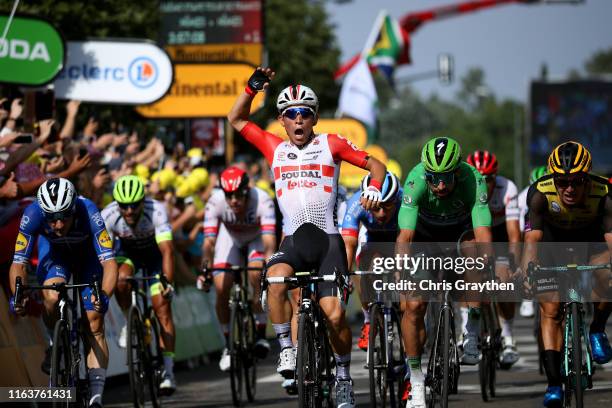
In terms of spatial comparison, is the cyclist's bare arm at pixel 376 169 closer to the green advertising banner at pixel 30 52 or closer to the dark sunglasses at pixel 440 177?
the dark sunglasses at pixel 440 177

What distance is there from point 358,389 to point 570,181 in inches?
179

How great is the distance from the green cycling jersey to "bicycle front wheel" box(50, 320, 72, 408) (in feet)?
8.60

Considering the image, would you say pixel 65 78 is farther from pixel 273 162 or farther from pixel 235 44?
pixel 235 44

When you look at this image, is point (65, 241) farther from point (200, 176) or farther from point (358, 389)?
point (200, 176)

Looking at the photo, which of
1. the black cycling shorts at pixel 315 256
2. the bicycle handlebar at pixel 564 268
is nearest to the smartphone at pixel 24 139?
the black cycling shorts at pixel 315 256

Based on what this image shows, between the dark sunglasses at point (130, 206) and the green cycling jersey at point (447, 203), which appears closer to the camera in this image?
the green cycling jersey at point (447, 203)

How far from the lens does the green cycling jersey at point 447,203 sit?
10.8m

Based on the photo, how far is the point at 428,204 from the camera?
11.1 meters

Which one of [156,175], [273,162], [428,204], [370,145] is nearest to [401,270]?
[428,204]

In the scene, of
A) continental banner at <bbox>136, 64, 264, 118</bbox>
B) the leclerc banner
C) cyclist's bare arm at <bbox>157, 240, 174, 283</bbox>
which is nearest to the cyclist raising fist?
cyclist's bare arm at <bbox>157, 240, 174, 283</bbox>

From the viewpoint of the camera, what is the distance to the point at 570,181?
1044 centimetres

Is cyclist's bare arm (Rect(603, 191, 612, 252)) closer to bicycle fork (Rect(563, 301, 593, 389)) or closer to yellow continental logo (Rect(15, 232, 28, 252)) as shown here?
bicycle fork (Rect(563, 301, 593, 389))

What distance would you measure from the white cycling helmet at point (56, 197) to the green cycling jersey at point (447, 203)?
2493 millimetres

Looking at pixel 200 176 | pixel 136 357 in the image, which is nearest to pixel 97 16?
pixel 200 176
